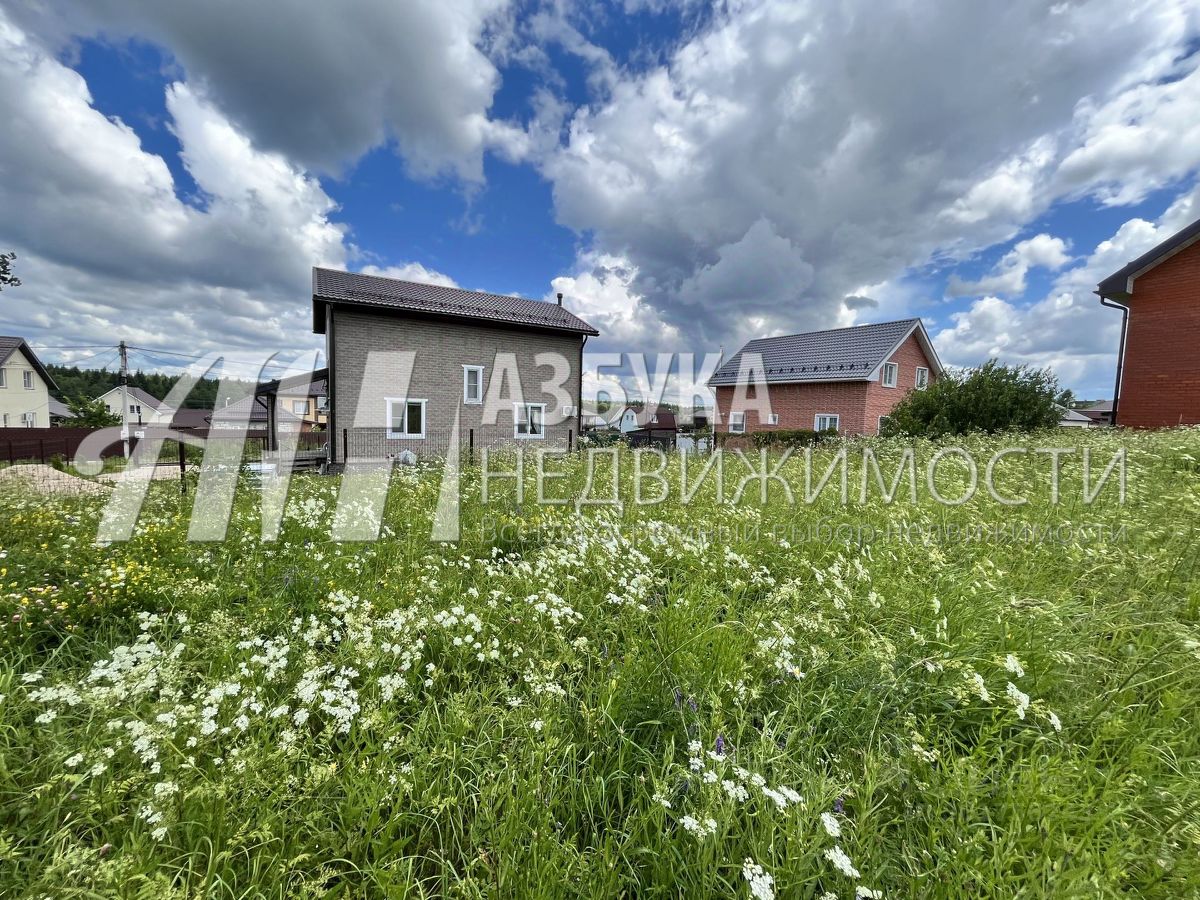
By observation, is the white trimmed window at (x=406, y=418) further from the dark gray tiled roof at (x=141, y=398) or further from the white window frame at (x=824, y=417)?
the dark gray tiled roof at (x=141, y=398)

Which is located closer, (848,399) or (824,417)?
(848,399)

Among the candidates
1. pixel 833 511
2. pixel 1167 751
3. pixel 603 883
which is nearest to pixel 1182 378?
pixel 833 511

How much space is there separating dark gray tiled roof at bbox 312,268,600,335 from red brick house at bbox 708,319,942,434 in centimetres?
1150

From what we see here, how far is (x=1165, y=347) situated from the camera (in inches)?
436

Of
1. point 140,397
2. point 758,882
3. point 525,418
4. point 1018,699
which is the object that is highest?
point 140,397

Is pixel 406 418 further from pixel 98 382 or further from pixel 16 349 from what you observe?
pixel 98 382

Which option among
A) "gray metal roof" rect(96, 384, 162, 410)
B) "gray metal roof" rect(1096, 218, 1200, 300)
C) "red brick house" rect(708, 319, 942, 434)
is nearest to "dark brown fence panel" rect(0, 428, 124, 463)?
"red brick house" rect(708, 319, 942, 434)

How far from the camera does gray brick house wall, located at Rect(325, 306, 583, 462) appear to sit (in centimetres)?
1474

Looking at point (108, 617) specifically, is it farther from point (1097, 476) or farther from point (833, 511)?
point (1097, 476)

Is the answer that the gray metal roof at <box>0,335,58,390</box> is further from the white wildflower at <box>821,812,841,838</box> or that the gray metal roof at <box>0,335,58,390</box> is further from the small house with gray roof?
the white wildflower at <box>821,812,841,838</box>

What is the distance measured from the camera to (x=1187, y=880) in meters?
1.18

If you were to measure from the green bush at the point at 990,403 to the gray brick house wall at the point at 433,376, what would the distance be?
12333mm

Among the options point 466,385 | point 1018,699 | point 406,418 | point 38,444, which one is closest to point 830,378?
point 466,385

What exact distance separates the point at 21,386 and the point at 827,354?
5870 centimetres
